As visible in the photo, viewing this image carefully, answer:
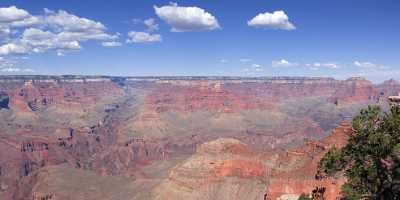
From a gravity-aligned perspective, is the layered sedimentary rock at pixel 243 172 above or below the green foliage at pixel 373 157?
below

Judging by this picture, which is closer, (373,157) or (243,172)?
(373,157)

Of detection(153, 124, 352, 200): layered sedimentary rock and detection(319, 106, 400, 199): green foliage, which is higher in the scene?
detection(319, 106, 400, 199): green foliage

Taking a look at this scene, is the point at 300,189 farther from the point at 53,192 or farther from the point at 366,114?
the point at 53,192

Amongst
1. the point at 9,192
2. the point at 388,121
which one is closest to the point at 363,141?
the point at 388,121

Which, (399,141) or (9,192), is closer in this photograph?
(399,141)

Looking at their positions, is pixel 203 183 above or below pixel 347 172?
below

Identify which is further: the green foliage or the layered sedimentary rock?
the layered sedimentary rock

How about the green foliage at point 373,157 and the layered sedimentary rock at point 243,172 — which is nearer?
the green foliage at point 373,157

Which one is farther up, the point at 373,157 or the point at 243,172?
the point at 373,157
